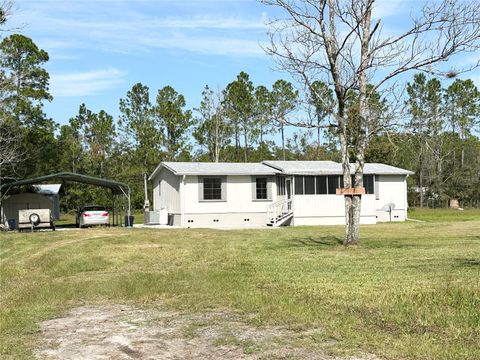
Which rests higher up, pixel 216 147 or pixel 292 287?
pixel 216 147

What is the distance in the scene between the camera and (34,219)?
86.1 ft

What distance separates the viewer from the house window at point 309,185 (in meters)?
29.5

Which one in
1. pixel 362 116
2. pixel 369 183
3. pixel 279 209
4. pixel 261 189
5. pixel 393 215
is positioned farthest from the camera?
pixel 393 215

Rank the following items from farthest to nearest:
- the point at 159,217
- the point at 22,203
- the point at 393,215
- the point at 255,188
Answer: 1. the point at 22,203
2. the point at 393,215
3. the point at 159,217
4. the point at 255,188

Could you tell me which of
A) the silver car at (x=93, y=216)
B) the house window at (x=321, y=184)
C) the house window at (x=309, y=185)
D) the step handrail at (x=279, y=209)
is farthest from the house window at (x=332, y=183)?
A: the silver car at (x=93, y=216)

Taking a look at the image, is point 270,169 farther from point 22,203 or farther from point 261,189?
point 22,203

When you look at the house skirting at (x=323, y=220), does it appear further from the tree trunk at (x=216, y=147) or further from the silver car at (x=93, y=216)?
the tree trunk at (x=216, y=147)

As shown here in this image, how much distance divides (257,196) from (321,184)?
3432 millimetres

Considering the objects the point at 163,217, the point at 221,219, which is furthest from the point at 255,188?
the point at 163,217

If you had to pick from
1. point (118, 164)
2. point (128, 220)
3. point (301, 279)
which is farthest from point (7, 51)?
point (301, 279)

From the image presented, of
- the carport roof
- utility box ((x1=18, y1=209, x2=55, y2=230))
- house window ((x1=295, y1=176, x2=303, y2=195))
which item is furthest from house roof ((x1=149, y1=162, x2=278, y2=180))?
utility box ((x1=18, y1=209, x2=55, y2=230))

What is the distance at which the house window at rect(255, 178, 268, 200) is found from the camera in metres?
30.3

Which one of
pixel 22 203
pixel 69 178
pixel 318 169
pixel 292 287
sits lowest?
pixel 292 287

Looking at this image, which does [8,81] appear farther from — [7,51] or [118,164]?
[118,164]
